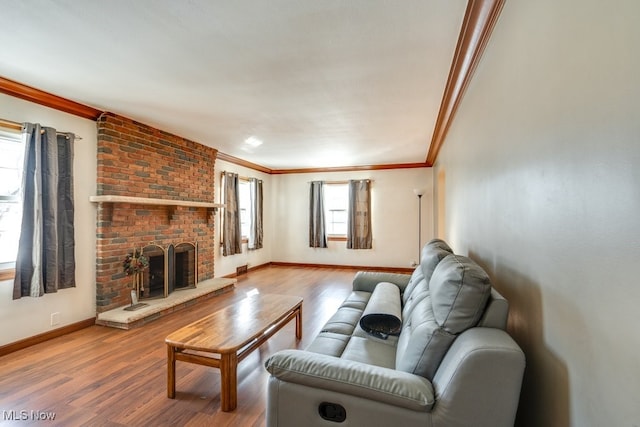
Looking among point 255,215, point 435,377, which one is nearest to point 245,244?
point 255,215

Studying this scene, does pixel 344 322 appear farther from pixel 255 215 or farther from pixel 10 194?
pixel 255 215

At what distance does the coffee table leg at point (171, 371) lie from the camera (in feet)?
6.85

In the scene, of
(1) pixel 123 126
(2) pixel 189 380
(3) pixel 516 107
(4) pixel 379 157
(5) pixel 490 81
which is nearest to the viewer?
(3) pixel 516 107

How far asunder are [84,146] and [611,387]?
4457mm

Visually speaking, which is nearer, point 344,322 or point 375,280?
point 344,322

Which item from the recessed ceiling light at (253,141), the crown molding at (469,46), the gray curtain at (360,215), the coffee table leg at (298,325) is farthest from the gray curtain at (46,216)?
the gray curtain at (360,215)

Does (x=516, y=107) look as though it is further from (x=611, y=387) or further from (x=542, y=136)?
(x=611, y=387)

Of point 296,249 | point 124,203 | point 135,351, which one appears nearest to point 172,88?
point 124,203

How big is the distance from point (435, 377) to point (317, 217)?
602 centimetres

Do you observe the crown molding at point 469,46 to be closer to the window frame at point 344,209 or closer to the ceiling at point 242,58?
the ceiling at point 242,58

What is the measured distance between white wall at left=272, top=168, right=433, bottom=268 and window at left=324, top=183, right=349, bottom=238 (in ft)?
0.80

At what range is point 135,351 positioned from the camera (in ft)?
9.29

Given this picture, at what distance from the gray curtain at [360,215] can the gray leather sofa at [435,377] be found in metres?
5.38

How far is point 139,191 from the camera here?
395 cm
